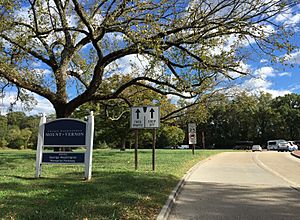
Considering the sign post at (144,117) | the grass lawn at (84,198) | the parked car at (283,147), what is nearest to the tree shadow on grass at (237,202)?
the grass lawn at (84,198)

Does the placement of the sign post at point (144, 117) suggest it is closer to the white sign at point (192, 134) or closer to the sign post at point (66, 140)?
the sign post at point (66, 140)

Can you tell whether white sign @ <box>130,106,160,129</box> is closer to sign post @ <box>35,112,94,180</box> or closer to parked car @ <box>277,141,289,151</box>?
sign post @ <box>35,112,94,180</box>

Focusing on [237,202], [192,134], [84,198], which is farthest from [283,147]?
[84,198]

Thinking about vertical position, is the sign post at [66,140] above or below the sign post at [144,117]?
below

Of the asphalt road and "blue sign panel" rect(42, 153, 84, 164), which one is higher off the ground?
"blue sign panel" rect(42, 153, 84, 164)

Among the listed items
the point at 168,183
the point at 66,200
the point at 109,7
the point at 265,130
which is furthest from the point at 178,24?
the point at 265,130

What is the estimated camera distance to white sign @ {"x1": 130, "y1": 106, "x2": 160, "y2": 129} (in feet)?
48.8

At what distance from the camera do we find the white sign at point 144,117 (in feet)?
48.8

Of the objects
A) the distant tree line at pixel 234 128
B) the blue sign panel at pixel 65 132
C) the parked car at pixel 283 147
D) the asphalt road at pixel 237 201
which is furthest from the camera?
the distant tree line at pixel 234 128

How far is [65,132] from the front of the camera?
11703 millimetres

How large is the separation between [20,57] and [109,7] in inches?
237

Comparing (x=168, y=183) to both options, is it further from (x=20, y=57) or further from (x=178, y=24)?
(x=20, y=57)

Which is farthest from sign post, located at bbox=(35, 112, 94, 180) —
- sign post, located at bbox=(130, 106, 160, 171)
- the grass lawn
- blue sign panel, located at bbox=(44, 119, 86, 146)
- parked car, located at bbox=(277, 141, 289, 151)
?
parked car, located at bbox=(277, 141, 289, 151)

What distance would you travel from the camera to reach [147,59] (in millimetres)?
16547
